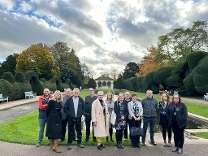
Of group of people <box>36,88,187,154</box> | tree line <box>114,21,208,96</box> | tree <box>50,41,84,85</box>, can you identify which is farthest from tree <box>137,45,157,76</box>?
group of people <box>36,88,187,154</box>

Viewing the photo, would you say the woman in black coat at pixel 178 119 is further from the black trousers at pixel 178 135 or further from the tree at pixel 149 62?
the tree at pixel 149 62

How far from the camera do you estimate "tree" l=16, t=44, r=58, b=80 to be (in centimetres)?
4472

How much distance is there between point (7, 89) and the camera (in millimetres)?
21484

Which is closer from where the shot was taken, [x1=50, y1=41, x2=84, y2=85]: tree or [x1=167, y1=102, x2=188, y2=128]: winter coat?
[x1=167, y1=102, x2=188, y2=128]: winter coat

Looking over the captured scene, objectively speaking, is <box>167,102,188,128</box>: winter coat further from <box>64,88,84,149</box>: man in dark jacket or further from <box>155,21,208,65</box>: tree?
<box>155,21,208,65</box>: tree

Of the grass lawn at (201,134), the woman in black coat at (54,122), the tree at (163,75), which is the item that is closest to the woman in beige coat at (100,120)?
the woman in black coat at (54,122)

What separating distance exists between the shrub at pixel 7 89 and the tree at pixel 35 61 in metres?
22.7

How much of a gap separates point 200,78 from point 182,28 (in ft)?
64.5

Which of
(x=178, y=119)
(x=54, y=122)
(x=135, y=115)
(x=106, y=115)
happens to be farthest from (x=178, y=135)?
(x=54, y=122)

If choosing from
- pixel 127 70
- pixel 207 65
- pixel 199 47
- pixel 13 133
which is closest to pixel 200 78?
pixel 207 65

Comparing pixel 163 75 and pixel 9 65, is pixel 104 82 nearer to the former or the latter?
pixel 9 65

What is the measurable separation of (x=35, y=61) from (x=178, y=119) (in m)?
43.0

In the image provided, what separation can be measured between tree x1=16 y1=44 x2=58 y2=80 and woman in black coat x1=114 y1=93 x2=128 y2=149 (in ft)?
134

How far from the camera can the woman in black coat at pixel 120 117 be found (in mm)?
6293
